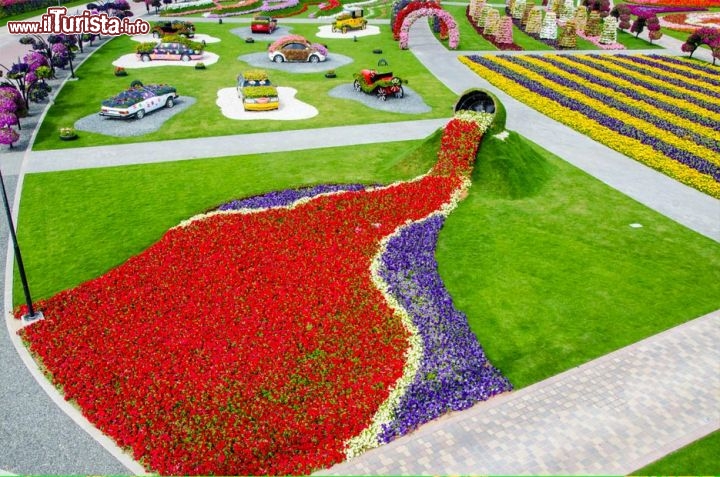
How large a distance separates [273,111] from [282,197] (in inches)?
479

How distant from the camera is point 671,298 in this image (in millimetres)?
16109

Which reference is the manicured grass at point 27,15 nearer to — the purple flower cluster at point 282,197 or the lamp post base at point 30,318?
the purple flower cluster at point 282,197

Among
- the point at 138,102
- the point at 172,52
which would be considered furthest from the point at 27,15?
the point at 138,102

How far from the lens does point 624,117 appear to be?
102 feet

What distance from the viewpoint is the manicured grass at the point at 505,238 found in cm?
1492

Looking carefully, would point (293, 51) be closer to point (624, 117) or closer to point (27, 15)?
point (624, 117)

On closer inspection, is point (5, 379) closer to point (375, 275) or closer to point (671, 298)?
point (375, 275)

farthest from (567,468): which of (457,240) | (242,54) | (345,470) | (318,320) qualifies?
Result: (242,54)

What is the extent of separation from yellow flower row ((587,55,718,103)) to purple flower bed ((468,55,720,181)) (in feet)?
29.4

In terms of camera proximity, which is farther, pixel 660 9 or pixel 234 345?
pixel 660 9

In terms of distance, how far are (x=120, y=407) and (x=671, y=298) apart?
1512cm

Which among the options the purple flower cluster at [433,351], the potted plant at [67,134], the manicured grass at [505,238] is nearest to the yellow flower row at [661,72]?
the manicured grass at [505,238]

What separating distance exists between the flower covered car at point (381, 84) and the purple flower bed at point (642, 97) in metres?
14.8

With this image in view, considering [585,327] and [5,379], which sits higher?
[5,379]
